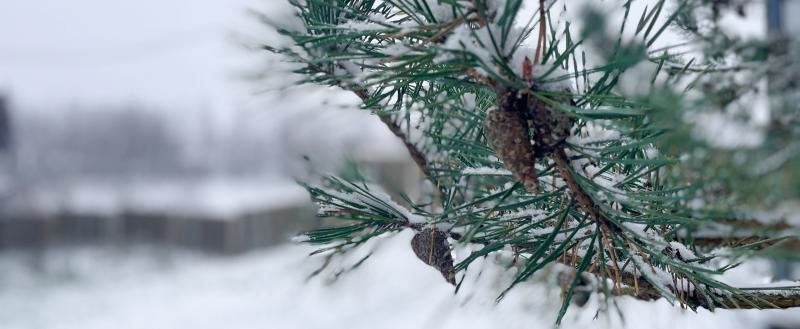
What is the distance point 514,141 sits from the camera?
0.31m

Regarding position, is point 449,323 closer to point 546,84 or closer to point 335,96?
point 335,96

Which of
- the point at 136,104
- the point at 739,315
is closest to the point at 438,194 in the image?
the point at 739,315

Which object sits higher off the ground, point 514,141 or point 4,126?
point 514,141

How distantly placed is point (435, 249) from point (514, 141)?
0.50 ft

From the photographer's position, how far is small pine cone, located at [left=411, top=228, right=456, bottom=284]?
17.2 inches

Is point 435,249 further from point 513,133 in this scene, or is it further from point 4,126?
point 4,126

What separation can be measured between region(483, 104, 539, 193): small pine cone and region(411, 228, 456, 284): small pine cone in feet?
0.44

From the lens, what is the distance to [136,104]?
24.6ft

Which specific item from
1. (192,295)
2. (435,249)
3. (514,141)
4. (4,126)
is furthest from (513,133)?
(4,126)

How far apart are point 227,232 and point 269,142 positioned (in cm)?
368

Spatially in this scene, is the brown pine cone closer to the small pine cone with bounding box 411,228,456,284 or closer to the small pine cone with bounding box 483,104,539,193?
the small pine cone with bounding box 483,104,539,193

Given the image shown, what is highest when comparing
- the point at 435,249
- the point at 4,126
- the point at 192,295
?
the point at 435,249

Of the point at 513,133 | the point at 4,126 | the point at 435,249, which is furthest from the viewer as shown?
the point at 4,126

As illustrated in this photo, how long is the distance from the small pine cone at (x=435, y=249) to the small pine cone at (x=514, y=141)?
0.13m
